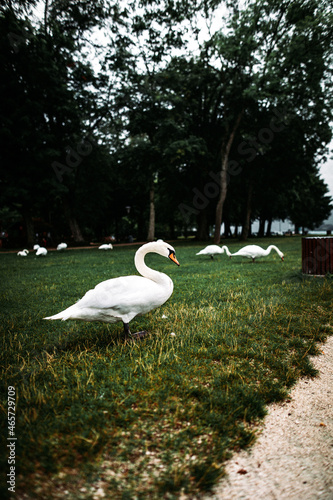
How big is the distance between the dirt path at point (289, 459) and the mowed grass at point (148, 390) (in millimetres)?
108

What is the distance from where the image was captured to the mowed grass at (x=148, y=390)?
204 cm

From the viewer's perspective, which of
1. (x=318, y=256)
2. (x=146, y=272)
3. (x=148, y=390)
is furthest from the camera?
(x=318, y=256)

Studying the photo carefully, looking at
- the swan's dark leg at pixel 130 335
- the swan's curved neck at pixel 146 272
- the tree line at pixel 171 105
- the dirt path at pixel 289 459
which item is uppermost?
the tree line at pixel 171 105

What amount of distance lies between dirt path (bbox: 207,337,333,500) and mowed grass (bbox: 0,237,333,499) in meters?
0.11

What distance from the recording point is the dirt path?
6.51 ft

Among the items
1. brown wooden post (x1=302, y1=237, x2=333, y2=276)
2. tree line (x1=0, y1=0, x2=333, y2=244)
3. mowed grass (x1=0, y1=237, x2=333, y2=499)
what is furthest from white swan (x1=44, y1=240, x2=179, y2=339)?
tree line (x1=0, y1=0, x2=333, y2=244)

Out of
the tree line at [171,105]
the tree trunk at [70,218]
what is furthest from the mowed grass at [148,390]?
the tree trunk at [70,218]

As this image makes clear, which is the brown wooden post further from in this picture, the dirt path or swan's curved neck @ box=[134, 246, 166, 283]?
the dirt path

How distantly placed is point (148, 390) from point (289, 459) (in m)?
1.29

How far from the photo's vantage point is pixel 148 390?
116 inches

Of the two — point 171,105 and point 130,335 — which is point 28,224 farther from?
point 130,335

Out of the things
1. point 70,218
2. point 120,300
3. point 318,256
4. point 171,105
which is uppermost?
point 171,105

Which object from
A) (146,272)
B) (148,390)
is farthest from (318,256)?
(148,390)

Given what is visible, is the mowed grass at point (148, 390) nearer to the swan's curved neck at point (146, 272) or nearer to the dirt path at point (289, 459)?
the dirt path at point (289, 459)
